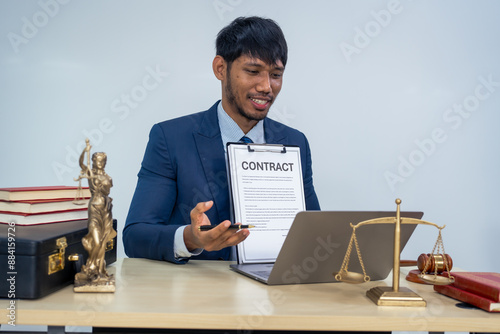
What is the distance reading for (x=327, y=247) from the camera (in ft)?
4.33

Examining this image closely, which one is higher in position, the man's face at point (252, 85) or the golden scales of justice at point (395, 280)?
the man's face at point (252, 85)

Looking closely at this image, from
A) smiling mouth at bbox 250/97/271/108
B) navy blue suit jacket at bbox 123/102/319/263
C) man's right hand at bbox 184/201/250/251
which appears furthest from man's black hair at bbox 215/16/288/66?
man's right hand at bbox 184/201/250/251

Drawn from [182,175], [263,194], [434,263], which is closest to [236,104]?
[182,175]

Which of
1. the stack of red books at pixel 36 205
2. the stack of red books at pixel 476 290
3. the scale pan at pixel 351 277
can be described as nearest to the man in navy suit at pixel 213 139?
the stack of red books at pixel 36 205

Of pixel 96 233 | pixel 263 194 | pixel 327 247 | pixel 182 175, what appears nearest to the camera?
pixel 96 233

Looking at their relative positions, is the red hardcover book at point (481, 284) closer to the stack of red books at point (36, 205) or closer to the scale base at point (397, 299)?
the scale base at point (397, 299)

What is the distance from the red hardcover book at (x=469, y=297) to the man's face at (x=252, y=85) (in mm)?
1025

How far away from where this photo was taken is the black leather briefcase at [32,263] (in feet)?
3.65

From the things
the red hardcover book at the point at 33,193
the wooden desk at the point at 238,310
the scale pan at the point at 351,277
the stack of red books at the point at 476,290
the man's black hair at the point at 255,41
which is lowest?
the wooden desk at the point at 238,310

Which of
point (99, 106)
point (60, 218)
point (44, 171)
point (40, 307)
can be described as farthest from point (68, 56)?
point (40, 307)

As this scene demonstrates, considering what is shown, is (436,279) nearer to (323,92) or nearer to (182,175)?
(182,175)

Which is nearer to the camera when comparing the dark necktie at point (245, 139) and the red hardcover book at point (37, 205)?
the red hardcover book at point (37, 205)

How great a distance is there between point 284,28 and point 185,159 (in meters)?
1.56

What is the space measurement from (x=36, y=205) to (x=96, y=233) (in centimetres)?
28
